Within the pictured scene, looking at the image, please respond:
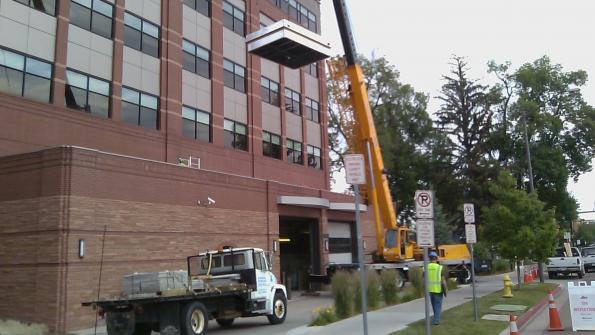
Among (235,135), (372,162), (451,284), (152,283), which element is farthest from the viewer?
(235,135)

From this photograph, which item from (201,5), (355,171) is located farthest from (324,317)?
(201,5)

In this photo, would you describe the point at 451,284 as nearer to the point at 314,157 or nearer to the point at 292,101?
the point at 314,157

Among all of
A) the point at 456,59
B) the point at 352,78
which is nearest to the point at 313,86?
the point at 352,78

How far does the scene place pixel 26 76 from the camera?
19344mm

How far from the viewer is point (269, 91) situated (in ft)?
108

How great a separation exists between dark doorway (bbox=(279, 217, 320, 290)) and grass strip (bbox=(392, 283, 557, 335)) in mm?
10561

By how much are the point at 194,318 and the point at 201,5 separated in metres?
19.4

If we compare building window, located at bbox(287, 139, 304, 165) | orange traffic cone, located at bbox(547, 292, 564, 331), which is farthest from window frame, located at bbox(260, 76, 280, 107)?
orange traffic cone, located at bbox(547, 292, 564, 331)

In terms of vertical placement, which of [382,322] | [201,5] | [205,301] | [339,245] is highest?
[201,5]

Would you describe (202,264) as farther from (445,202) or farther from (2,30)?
(445,202)

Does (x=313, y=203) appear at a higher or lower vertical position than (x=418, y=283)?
higher

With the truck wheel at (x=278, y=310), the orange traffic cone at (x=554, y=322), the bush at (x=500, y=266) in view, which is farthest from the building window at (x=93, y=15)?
the bush at (x=500, y=266)

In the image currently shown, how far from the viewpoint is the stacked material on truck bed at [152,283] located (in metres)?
12.8

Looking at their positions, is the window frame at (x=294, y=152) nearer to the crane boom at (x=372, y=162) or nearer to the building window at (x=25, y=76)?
the crane boom at (x=372, y=162)
